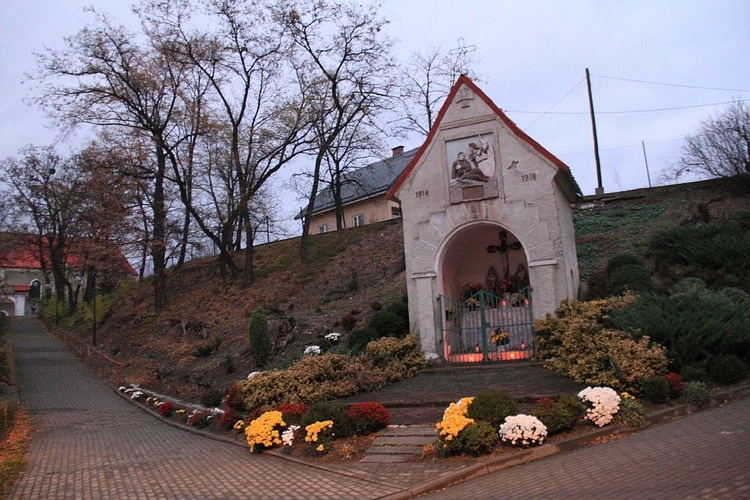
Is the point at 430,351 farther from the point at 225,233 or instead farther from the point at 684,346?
the point at 225,233

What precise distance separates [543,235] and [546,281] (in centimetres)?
122

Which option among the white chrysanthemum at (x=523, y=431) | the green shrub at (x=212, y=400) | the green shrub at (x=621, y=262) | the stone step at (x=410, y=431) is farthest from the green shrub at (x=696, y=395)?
the green shrub at (x=212, y=400)

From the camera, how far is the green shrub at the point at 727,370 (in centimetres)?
1089

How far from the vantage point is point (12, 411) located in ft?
49.0

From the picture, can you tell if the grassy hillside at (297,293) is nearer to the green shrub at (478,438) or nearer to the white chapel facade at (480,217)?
the white chapel facade at (480,217)

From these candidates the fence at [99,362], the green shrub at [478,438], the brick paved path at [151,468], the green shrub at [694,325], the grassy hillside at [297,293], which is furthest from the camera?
the fence at [99,362]

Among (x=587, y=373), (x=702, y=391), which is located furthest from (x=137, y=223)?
(x=702, y=391)

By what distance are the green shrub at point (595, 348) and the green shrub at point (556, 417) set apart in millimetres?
2169

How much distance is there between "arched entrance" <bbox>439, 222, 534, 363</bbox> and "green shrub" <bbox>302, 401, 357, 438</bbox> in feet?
19.9

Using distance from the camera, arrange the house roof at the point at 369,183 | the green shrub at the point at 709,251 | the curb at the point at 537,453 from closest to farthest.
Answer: the curb at the point at 537,453 → the green shrub at the point at 709,251 → the house roof at the point at 369,183

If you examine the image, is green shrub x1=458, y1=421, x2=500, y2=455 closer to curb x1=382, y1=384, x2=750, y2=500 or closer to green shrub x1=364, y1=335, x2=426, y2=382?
curb x1=382, y1=384, x2=750, y2=500

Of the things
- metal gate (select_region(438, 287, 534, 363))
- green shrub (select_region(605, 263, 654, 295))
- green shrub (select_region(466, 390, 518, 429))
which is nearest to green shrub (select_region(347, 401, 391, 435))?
green shrub (select_region(466, 390, 518, 429))

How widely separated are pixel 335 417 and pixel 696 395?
248 inches

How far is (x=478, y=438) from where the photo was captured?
28.8 feet
